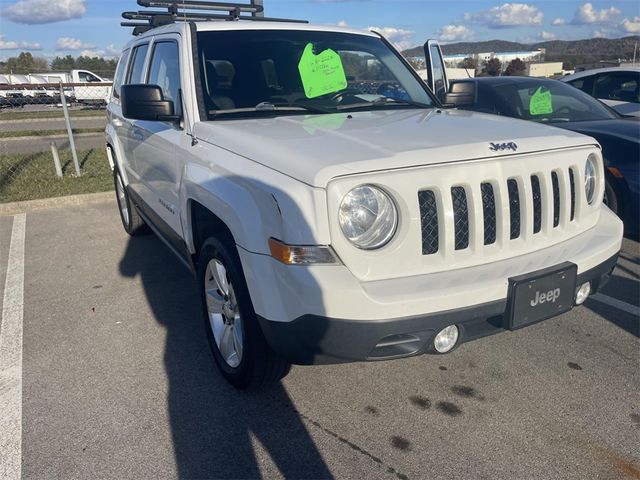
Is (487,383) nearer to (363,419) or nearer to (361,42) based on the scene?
(363,419)

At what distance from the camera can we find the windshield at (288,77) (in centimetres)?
332

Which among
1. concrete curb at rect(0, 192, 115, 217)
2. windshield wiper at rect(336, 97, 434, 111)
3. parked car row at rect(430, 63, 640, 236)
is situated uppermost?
windshield wiper at rect(336, 97, 434, 111)

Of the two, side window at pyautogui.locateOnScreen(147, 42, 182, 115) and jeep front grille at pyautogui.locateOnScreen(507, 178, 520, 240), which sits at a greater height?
side window at pyautogui.locateOnScreen(147, 42, 182, 115)

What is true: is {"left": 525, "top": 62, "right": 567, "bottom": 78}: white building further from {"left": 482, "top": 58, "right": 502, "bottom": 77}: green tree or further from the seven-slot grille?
the seven-slot grille

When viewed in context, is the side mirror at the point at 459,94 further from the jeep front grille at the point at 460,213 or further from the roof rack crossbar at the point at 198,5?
the roof rack crossbar at the point at 198,5

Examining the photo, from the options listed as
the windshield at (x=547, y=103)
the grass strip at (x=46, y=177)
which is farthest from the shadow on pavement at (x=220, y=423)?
the grass strip at (x=46, y=177)

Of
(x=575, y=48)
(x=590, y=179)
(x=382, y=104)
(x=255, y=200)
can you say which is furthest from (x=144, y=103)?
(x=575, y=48)

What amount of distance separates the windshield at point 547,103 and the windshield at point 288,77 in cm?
269

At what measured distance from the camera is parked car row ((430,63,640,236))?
16.2 feet

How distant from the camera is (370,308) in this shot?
6.97 ft

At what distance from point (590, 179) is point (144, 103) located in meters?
2.57

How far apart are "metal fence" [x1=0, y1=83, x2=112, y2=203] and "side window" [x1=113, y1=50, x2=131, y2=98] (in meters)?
3.03

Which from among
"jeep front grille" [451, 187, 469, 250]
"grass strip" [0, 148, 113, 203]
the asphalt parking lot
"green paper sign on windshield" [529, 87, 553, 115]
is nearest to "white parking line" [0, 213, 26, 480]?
the asphalt parking lot

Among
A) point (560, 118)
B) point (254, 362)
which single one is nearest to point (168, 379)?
point (254, 362)
